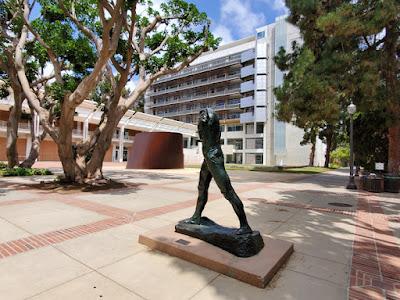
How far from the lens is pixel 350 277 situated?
3.49 meters

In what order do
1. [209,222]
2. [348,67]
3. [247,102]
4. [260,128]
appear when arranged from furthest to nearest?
[260,128], [247,102], [348,67], [209,222]

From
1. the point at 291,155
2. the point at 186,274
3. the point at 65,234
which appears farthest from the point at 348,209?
the point at 291,155

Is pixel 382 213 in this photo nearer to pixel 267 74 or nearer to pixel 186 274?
pixel 186 274

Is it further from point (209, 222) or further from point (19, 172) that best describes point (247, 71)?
point (209, 222)

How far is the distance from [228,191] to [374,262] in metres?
2.44

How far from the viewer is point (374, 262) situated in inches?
158

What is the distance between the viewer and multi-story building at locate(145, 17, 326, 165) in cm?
4944

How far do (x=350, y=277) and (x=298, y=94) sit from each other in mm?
11781

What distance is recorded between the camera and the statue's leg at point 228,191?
12.9ft

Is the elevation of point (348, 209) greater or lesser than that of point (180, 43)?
lesser

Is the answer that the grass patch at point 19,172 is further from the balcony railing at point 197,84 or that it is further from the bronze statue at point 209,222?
the balcony railing at point 197,84

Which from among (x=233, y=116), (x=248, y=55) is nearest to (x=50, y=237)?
(x=233, y=116)

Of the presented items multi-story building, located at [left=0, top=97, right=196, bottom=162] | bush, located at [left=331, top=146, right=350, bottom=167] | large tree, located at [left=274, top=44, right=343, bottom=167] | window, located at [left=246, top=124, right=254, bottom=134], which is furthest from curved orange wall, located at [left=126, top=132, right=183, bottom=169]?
bush, located at [left=331, top=146, right=350, bottom=167]

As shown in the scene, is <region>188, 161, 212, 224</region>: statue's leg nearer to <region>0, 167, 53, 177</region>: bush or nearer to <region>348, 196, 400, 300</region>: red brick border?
<region>348, 196, 400, 300</region>: red brick border
